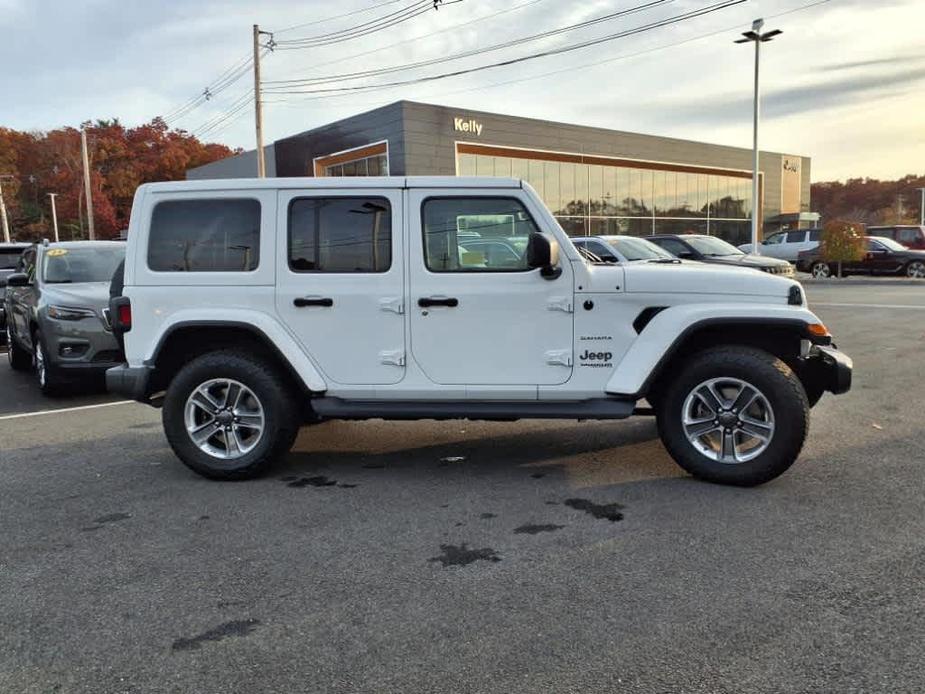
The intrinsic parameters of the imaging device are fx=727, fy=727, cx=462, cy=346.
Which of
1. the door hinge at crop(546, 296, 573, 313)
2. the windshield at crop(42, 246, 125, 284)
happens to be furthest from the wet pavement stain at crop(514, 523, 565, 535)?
the windshield at crop(42, 246, 125, 284)

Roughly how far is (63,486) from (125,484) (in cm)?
42

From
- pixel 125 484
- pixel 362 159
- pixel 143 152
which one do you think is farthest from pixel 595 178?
pixel 143 152

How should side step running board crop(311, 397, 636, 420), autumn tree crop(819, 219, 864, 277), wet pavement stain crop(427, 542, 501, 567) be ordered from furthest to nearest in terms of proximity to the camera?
autumn tree crop(819, 219, 864, 277) < side step running board crop(311, 397, 636, 420) < wet pavement stain crop(427, 542, 501, 567)

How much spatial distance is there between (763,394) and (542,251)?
166 cm

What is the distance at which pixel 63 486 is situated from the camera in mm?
5055

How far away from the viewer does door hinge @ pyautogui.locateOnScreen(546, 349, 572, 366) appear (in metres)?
4.78

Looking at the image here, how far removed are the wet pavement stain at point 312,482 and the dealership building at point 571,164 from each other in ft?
90.0

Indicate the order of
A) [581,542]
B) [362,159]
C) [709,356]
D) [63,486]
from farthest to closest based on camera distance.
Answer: [362,159], [63,486], [709,356], [581,542]

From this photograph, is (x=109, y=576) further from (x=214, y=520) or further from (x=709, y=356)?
(x=709, y=356)

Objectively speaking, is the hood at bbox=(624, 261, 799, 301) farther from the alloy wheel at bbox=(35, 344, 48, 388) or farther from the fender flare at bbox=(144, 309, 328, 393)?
the alloy wheel at bbox=(35, 344, 48, 388)

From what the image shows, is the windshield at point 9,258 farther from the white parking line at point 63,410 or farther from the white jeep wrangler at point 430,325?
the white jeep wrangler at point 430,325

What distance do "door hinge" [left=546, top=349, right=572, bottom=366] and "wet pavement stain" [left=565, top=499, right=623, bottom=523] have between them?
89cm

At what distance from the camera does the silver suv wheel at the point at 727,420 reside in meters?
4.63

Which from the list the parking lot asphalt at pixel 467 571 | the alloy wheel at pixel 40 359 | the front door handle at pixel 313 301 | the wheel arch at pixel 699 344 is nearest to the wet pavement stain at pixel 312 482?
the parking lot asphalt at pixel 467 571
